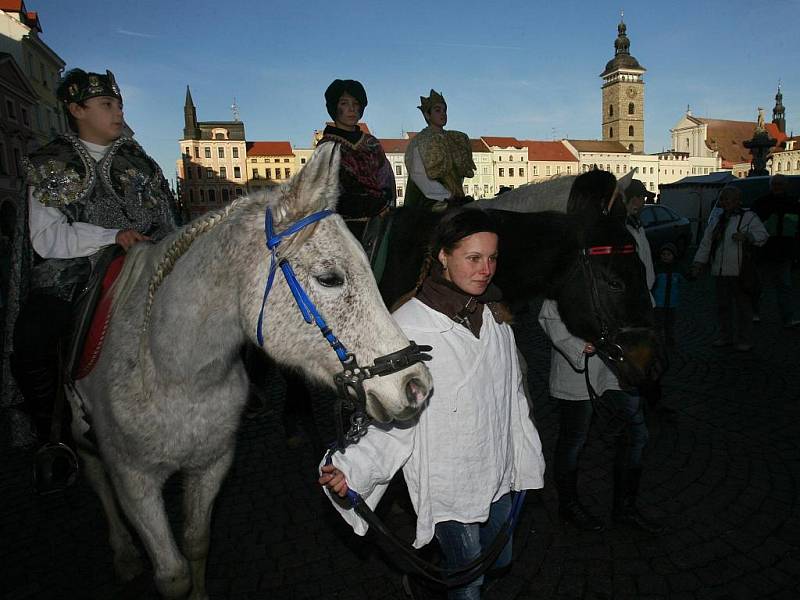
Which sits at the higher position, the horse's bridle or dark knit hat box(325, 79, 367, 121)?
dark knit hat box(325, 79, 367, 121)

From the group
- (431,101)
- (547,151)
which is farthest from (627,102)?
(431,101)

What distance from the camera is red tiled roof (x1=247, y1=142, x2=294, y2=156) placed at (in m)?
89.1

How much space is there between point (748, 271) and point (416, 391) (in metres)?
8.25

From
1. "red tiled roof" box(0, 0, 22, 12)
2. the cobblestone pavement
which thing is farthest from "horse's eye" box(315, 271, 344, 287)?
"red tiled roof" box(0, 0, 22, 12)

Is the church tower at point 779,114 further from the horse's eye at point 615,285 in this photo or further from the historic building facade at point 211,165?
the horse's eye at point 615,285

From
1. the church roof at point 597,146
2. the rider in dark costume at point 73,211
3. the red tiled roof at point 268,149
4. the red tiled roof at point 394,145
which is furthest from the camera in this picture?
the church roof at point 597,146

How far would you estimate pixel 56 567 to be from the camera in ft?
12.0

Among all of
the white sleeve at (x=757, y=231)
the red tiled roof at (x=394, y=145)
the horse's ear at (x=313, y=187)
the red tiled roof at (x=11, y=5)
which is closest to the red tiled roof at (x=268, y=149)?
the red tiled roof at (x=394, y=145)

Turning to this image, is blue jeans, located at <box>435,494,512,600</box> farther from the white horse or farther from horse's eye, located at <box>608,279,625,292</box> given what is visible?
horse's eye, located at <box>608,279,625,292</box>

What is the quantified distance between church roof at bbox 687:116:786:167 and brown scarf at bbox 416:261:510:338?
109m

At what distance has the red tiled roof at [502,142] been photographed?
88.6m

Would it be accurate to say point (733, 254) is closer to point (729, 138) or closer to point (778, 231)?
point (778, 231)

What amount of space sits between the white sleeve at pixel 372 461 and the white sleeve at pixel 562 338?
5.48 ft

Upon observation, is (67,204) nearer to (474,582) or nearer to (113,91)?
(113,91)
